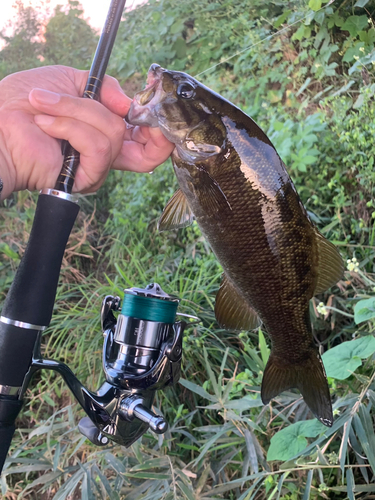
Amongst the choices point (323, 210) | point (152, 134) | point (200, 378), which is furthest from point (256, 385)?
point (152, 134)

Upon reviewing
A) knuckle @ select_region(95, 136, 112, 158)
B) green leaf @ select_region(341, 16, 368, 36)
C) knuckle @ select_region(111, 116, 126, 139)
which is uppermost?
green leaf @ select_region(341, 16, 368, 36)

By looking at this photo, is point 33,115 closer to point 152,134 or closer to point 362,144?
point 152,134

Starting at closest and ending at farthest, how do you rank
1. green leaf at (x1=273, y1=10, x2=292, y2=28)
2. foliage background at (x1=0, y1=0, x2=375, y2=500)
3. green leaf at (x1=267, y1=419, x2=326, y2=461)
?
green leaf at (x1=267, y1=419, x2=326, y2=461) → foliage background at (x1=0, y1=0, x2=375, y2=500) → green leaf at (x1=273, y1=10, x2=292, y2=28)

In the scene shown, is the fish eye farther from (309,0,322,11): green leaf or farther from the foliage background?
(309,0,322,11): green leaf

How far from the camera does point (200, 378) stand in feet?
7.82

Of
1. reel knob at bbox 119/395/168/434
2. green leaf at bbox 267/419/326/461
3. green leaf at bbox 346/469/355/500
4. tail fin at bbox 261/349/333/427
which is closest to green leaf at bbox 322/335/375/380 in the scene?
green leaf at bbox 267/419/326/461

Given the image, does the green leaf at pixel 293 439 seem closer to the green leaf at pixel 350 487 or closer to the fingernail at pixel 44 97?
the green leaf at pixel 350 487

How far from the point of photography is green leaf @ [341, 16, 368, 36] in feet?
9.59

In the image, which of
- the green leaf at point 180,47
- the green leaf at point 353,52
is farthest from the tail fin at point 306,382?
the green leaf at point 180,47

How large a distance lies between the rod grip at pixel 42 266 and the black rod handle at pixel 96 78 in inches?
2.2

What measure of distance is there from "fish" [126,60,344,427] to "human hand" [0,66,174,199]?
92mm

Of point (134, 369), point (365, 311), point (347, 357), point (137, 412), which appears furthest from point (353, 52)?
point (137, 412)

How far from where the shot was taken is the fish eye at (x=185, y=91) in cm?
111

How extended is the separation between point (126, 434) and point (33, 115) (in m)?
0.95
